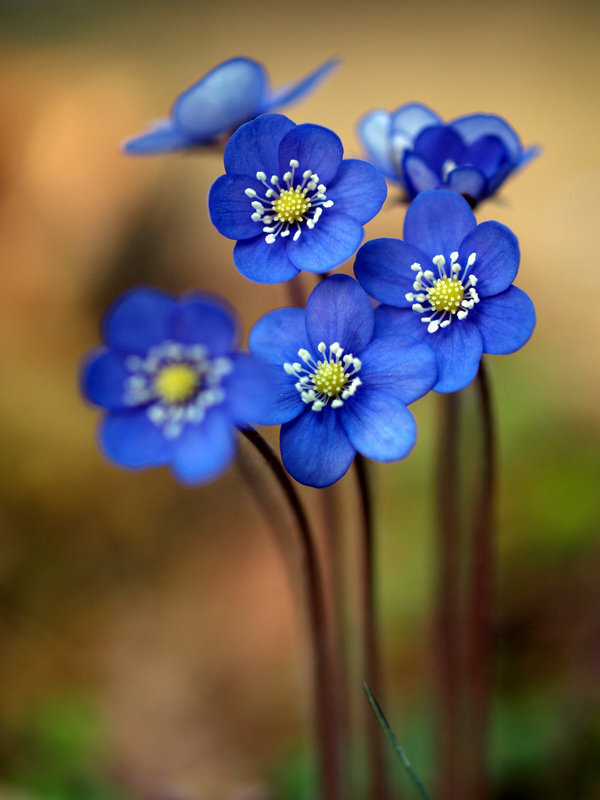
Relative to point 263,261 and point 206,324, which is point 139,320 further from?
point 263,261

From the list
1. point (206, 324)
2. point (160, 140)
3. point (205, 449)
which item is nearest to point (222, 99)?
point (160, 140)

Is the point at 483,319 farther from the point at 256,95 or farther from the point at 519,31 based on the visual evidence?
the point at 519,31

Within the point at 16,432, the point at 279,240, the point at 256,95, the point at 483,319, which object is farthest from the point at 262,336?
the point at 16,432

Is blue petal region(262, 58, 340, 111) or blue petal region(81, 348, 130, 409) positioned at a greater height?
blue petal region(262, 58, 340, 111)

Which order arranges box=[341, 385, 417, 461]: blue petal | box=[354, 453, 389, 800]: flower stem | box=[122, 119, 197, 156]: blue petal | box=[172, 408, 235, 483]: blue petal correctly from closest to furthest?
box=[172, 408, 235, 483]: blue petal, box=[341, 385, 417, 461]: blue petal, box=[354, 453, 389, 800]: flower stem, box=[122, 119, 197, 156]: blue petal

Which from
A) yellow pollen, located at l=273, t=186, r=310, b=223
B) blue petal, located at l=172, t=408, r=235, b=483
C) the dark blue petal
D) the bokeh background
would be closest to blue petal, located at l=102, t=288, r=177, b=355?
blue petal, located at l=172, t=408, r=235, b=483

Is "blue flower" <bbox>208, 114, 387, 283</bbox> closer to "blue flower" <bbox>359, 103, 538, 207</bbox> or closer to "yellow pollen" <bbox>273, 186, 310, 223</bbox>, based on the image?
"yellow pollen" <bbox>273, 186, 310, 223</bbox>

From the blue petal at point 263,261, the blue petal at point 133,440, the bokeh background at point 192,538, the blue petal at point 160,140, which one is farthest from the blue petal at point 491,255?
the bokeh background at point 192,538

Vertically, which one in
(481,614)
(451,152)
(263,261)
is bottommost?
(481,614)
